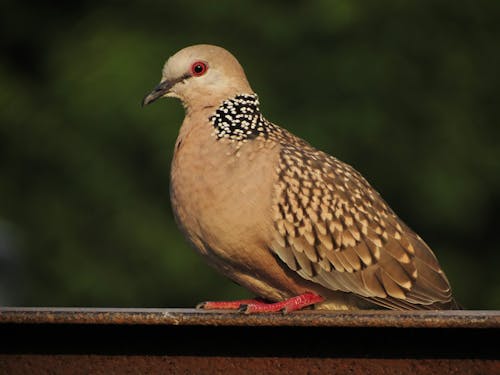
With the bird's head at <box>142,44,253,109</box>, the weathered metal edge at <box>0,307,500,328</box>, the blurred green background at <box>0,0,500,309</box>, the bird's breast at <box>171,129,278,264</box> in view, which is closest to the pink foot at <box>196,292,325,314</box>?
the bird's breast at <box>171,129,278,264</box>

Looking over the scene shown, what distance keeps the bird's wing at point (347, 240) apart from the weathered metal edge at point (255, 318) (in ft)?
5.33

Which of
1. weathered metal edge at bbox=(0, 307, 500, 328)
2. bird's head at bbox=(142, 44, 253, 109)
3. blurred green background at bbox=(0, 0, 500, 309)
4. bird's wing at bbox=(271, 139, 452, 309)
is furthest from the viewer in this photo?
blurred green background at bbox=(0, 0, 500, 309)

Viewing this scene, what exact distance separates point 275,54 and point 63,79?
2.68 meters

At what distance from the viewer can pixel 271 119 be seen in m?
14.4

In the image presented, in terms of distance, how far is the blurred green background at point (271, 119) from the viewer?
1491cm

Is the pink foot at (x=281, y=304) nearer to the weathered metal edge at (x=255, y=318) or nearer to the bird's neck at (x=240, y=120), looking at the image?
the bird's neck at (x=240, y=120)

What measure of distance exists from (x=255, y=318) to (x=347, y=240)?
197 centimetres

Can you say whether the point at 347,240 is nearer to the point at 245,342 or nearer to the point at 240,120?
the point at 240,120

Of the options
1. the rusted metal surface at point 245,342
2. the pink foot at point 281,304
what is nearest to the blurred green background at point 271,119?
the pink foot at point 281,304

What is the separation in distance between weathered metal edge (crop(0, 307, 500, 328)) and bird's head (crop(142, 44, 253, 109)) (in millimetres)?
2166

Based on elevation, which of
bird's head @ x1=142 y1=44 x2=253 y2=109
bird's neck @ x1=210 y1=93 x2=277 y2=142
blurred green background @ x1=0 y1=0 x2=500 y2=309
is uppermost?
bird's head @ x1=142 y1=44 x2=253 y2=109

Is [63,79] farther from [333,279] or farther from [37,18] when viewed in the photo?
[333,279]

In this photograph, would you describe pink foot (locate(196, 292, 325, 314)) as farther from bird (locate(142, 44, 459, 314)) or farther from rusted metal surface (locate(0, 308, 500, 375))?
rusted metal surface (locate(0, 308, 500, 375))

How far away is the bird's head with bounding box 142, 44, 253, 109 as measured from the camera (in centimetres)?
596
